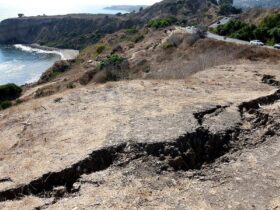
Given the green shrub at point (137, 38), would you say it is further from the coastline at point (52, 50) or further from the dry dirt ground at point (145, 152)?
the dry dirt ground at point (145, 152)

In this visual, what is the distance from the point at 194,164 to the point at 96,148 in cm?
316

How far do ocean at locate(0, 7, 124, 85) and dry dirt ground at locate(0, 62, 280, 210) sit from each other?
2499 inches

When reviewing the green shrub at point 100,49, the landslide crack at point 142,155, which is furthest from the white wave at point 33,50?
the landslide crack at point 142,155

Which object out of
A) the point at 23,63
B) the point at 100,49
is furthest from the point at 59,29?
the point at 100,49

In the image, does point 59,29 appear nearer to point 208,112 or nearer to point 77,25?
point 77,25

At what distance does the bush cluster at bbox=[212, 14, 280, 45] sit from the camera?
47.6 meters

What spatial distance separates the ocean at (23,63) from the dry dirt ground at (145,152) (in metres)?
63.5

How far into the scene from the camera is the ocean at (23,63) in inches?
3460

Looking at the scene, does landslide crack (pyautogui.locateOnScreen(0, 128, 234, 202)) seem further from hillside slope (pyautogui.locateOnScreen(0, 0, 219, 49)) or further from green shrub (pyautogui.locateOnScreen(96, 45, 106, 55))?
hillside slope (pyautogui.locateOnScreen(0, 0, 219, 49))

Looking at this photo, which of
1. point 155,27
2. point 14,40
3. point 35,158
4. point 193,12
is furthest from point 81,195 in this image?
point 14,40

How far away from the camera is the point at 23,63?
107 meters

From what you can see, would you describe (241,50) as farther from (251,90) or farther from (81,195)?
(81,195)

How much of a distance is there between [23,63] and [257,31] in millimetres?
68879

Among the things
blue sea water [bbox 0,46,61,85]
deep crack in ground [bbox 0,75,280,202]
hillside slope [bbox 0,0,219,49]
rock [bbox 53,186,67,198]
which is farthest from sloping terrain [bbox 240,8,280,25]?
→ rock [bbox 53,186,67,198]
